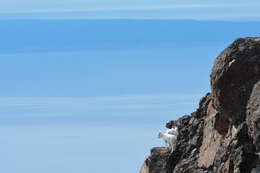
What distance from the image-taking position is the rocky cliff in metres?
36.3

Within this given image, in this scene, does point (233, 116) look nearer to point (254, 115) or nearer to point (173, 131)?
point (254, 115)

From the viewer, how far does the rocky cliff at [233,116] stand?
3628 cm

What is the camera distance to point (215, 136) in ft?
137

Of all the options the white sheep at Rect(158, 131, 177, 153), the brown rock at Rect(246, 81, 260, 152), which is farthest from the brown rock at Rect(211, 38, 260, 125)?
the white sheep at Rect(158, 131, 177, 153)

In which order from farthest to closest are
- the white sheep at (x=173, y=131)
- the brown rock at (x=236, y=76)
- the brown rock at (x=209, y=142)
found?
the white sheep at (x=173, y=131), the brown rock at (x=209, y=142), the brown rock at (x=236, y=76)

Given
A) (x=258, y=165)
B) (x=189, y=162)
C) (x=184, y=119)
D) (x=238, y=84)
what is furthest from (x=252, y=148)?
(x=184, y=119)

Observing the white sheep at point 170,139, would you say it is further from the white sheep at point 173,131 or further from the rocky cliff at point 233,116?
the rocky cliff at point 233,116

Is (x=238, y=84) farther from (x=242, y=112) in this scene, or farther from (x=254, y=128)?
(x=254, y=128)

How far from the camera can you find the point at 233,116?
3897 cm

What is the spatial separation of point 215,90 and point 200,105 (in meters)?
7.52

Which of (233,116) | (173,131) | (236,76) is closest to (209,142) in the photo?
(233,116)

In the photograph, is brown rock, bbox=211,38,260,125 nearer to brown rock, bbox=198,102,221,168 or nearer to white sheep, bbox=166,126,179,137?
brown rock, bbox=198,102,221,168

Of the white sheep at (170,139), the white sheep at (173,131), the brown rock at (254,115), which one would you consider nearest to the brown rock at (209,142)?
the white sheep at (170,139)

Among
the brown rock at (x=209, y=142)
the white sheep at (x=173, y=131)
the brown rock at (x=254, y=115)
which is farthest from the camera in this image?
the white sheep at (x=173, y=131)
